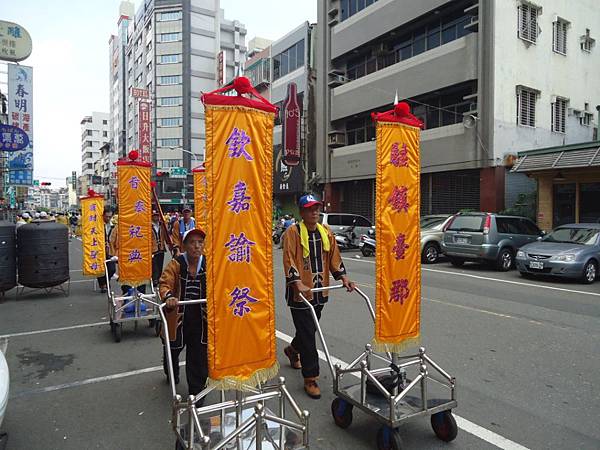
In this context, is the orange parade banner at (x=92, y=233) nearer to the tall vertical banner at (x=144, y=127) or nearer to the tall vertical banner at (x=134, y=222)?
the tall vertical banner at (x=134, y=222)

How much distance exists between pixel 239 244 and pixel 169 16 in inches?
2349

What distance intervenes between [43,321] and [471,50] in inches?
682

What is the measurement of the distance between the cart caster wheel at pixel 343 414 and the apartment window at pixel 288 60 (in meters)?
28.0

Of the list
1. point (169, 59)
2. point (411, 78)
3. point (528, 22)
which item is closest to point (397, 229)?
point (411, 78)

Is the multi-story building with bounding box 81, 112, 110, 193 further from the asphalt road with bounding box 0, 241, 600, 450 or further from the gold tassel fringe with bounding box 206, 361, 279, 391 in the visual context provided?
the gold tassel fringe with bounding box 206, 361, 279, 391

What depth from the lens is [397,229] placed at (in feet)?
11.3

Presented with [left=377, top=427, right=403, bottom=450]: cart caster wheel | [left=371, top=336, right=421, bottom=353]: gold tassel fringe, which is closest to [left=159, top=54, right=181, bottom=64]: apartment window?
[left=371, top=336, right=421, bottom=353]: gold tassel fringe

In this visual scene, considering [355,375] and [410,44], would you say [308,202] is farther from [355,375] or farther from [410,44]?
[410,44]

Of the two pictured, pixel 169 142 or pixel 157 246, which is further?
pixel 169 142

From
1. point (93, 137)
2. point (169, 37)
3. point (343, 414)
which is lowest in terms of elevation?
point (343, 414)

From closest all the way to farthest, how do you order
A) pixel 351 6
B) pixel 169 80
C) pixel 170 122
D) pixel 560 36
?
pixel 560 36 → pixel 351 6 → pixel 170 122 → pixel 169 80

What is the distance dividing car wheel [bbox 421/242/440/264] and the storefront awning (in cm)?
437

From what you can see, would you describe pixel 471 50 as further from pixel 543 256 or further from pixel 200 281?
pixel 200 281

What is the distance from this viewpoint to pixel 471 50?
17.7 meters
